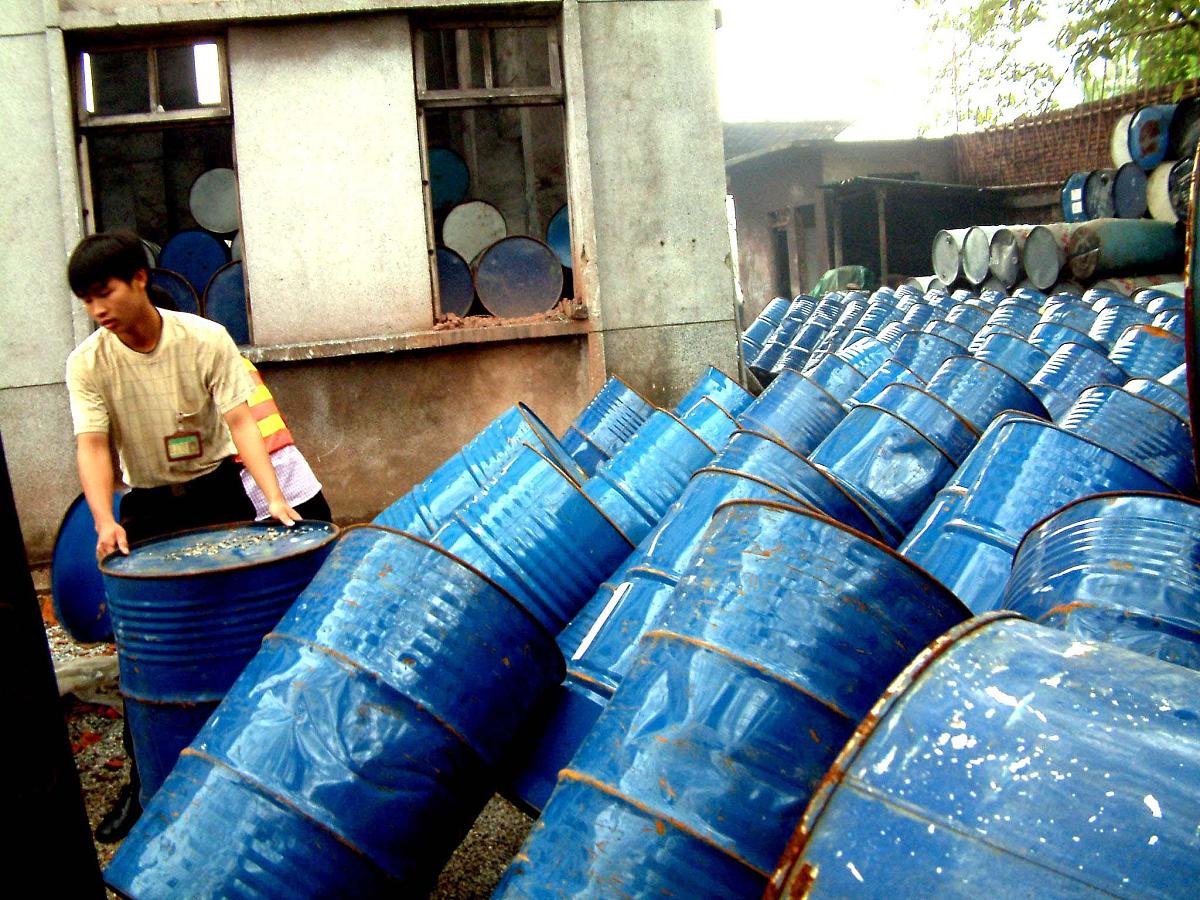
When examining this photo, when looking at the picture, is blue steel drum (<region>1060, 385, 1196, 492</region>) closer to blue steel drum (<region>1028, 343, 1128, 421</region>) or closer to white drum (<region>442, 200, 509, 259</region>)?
blue steel drum (<region>1028, 343, 1128, 421</region>)

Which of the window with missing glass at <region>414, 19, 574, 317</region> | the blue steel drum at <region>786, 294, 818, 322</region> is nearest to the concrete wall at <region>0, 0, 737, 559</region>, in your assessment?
the window with missing glass at <region>414, 19, 574, 317</region>

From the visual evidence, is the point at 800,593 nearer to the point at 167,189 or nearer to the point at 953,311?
the point at 953,311

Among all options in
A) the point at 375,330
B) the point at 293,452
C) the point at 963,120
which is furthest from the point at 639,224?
the point at 963,120

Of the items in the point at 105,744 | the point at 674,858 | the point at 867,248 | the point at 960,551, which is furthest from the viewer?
the point at 867,248

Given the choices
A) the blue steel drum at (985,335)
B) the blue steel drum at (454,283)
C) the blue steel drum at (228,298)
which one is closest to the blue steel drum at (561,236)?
the blue steel drum at (454,283)

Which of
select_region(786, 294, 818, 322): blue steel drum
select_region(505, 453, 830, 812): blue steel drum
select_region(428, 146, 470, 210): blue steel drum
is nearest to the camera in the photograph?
select_region(505, 453, 830, 812): blue steel drum

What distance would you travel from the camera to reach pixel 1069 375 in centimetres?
433

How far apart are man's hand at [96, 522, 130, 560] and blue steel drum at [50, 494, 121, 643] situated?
0.94m

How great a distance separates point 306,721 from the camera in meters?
1.93

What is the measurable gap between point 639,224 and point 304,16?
82.2 inches

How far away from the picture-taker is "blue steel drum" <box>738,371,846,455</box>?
382 centimetres

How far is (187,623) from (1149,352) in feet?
12.8

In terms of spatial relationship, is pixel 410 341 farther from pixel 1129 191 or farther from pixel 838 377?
pixel 1129 191

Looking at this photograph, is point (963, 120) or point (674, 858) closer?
point (674, 858)
